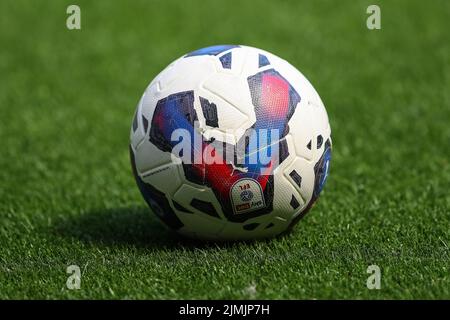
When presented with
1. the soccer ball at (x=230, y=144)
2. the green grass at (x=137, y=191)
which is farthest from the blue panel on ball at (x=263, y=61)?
the green grass at (x=137, y=191)

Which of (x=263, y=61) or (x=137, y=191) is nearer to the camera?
(x=263, y=61)

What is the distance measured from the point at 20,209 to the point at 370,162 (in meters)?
2.89

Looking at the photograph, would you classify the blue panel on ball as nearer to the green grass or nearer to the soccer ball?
the soccer ball

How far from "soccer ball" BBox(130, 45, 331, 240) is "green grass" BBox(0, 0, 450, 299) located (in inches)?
10.5

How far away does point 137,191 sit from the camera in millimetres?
6203

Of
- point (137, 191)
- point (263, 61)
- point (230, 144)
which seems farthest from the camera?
point (137, 191)

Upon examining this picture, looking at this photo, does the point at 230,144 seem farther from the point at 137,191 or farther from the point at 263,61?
the point at 137,191

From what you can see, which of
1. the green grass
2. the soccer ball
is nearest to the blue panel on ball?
the soccer ball

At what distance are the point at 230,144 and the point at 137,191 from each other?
2.00m

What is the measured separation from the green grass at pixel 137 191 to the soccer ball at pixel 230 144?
267 mm

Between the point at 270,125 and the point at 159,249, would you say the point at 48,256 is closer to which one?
the point at 159,249

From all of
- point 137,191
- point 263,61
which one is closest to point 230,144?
point 263,61

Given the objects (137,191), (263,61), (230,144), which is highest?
(263,61)

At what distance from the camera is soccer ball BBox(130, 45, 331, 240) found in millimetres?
4398
